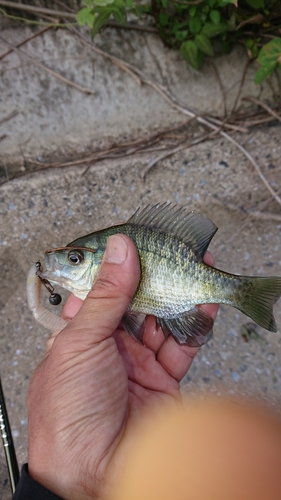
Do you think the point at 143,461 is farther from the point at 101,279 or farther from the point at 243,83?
the point at 243,83

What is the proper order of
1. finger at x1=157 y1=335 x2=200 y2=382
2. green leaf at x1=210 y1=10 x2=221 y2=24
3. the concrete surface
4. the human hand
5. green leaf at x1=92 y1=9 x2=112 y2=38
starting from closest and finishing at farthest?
1. the human hand
2. finger at x1=157 y1=335 x2=200 y2=382
3. green leaf at x1=92 y1=9 x2=112 y2=38
4. green leaf at x1=210 y1=10 x2=221 y2=24
5. the concrete surface

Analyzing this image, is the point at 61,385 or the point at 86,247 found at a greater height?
the point at 86,247

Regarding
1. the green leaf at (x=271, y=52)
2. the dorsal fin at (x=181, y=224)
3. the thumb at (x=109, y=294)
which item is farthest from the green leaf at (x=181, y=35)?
the thumb at (x=109, y=294)

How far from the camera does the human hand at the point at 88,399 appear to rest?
5.45 feet

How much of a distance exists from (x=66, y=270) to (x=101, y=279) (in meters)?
0.19

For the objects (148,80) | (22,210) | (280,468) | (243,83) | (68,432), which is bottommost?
(280,468)

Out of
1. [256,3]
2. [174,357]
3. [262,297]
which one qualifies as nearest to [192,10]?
[256,3]

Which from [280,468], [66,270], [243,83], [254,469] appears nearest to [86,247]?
[66,270]

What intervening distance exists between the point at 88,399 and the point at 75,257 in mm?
623

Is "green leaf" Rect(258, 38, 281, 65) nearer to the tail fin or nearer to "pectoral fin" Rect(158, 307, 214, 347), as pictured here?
the tail fin

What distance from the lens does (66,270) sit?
6.28 feet

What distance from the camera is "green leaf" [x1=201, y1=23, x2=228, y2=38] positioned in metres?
2.73

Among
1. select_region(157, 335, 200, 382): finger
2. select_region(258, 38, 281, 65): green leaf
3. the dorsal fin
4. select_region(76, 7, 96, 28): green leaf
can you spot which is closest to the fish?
the dorsal fin

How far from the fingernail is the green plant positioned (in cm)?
152
